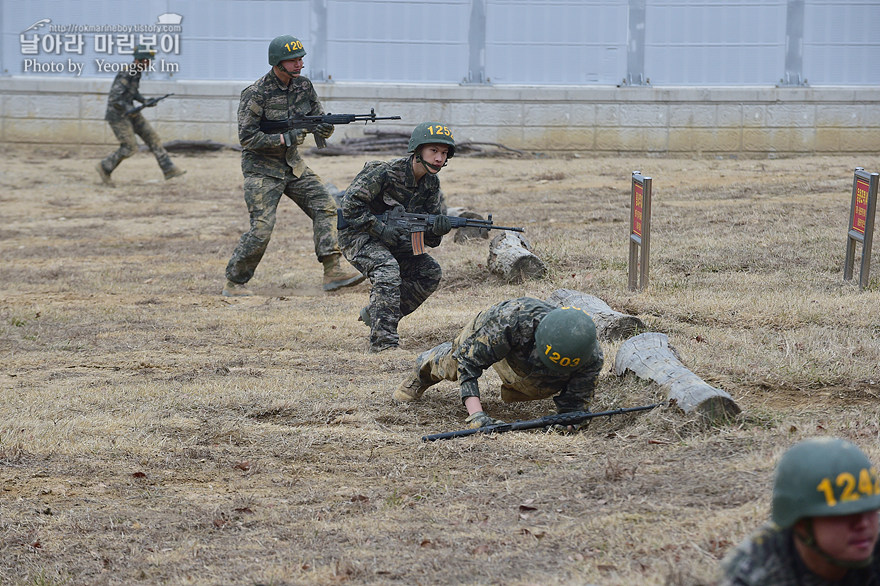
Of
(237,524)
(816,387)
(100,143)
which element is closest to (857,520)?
(237,524)

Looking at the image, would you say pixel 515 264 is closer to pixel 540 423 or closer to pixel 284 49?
pixel 284 49

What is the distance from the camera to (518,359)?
19.5 feet

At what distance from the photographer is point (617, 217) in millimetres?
13992

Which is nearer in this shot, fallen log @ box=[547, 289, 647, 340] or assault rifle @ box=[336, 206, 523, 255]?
fallen log @ box=[547, 289, 647, 340]

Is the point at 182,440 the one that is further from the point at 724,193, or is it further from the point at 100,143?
the point at 100,143

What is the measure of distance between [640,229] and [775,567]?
6.74 metres

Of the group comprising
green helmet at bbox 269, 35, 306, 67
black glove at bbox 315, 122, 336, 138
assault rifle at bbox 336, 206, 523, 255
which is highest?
green helmet at bbox 269, 35, 306, 67

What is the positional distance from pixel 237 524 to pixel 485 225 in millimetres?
3899

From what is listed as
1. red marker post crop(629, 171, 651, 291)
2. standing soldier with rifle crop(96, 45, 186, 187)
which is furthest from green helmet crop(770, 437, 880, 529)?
standing soldier with rifle crop(96, 45, 186, 187)

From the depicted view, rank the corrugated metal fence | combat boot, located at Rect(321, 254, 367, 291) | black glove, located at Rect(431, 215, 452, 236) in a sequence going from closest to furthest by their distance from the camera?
black glove, located at Rect(431, 215, 452, 236), combat boot, located at Rect(321, 254, 367, 291), the corrugated metal fence

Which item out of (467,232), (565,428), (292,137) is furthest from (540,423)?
(467,232)

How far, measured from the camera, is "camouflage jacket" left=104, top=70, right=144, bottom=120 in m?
17.1

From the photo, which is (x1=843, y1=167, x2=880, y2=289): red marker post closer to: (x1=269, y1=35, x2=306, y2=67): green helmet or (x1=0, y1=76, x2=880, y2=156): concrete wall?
(x1=269, y1=35, x2=306, y2=67): green helmet

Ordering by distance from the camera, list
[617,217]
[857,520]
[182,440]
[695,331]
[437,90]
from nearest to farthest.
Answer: [857,520] < [182,440] < [695,331] < [617,217] < [437,90]
